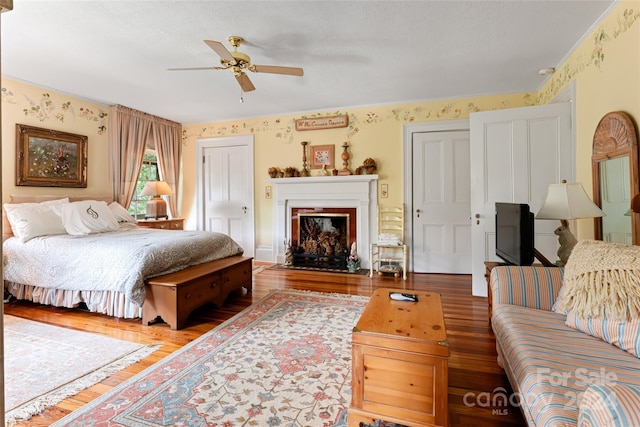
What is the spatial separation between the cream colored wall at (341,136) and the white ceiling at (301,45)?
8.9 inches

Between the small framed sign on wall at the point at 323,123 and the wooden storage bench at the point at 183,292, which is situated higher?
the small framed sign on wall at the point at 323,123

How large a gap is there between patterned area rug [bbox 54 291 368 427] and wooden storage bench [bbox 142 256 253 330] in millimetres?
334

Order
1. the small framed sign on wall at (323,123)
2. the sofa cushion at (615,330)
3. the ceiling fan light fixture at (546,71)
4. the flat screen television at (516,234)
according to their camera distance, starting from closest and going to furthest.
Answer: the sofa cushion at (615,330) < the flat screen television at (516,234) < the ceiling fan light fixture at (546,71) < the small framed sign on wall at (323,123)

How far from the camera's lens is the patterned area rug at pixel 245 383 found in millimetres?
1666

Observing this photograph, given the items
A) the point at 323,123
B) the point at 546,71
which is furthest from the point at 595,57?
the point at 323,123

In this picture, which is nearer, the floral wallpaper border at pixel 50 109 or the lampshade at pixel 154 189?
the floral wallpaper border at pixel 50 109

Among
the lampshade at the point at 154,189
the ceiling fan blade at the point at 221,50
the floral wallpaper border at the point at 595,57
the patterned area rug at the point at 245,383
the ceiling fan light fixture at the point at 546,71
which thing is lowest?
the patterned area rug at the point at 245,383

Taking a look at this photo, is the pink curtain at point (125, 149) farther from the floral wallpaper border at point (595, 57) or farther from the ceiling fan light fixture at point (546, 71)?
the floral wallpaper border at point (595, 57)

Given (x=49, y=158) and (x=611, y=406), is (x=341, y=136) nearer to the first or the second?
(x=49, y=158)

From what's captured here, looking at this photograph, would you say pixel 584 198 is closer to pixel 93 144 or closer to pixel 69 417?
pixel 69 417

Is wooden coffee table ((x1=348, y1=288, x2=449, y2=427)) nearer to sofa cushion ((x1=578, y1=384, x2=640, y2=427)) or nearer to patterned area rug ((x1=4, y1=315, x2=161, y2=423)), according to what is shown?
sofa cushion ((x1=578, y1=384, x2=640, y2=427))

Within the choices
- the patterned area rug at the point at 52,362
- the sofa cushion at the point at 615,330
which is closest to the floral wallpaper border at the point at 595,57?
the sofa cushion at the point at 615,330

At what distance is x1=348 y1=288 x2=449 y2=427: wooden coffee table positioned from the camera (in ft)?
4.83

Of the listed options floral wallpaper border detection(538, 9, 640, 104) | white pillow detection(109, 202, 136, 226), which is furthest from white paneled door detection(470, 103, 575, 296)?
white pillow detection(109, 202, 136, 226)
